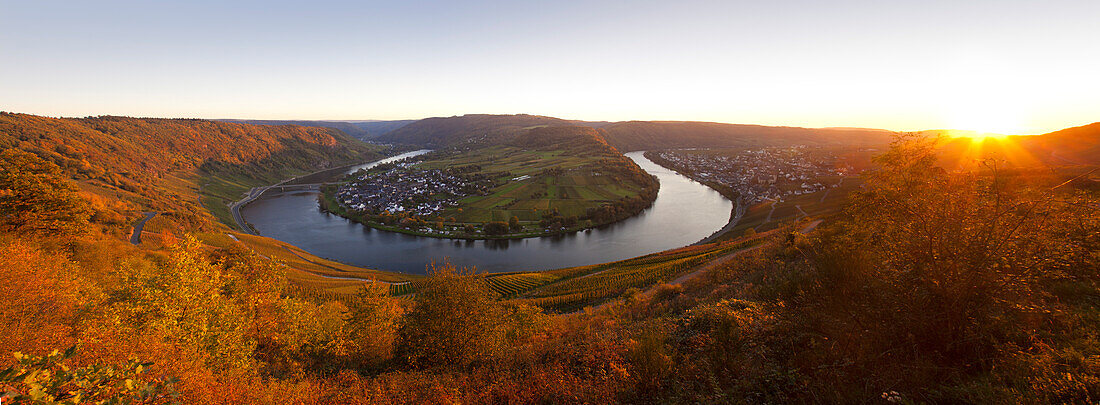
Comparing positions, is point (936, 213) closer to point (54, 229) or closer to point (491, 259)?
point (54, 229)

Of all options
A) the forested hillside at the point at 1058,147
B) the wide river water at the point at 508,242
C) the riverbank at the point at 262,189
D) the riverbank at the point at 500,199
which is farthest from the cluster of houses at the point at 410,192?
the forested hillside at the point at 1058,147

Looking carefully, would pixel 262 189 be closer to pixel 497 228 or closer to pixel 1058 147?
pixel 497 228

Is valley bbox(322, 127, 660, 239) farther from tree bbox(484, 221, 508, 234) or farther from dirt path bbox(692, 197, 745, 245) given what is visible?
dirt path bbox(692, 197, 745, 245)

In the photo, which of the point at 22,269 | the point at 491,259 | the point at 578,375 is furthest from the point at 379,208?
the point at 578,375

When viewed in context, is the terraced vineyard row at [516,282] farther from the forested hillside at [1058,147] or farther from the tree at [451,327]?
the forested hillside at [1058,147]

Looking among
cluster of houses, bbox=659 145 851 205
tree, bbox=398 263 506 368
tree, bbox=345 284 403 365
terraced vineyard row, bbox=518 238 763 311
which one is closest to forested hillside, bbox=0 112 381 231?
tree, bbox=345 284 403 365
